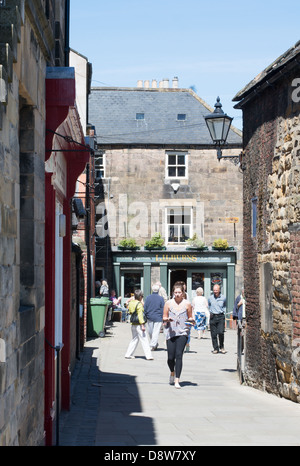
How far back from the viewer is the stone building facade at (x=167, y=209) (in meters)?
34.9

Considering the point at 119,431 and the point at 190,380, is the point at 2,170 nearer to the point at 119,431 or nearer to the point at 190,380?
the point at 119,431

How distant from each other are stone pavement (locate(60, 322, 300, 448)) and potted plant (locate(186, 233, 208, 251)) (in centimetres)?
1693

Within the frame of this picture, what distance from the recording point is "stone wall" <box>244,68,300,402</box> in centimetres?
1123

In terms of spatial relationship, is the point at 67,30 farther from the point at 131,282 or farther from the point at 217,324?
the point at 131,282

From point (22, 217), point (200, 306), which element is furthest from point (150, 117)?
point (22, 217)

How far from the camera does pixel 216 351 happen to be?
63.4 ft

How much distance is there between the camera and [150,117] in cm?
3641

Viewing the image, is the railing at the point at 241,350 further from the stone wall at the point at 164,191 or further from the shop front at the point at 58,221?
the stone wall at the point at 164,191

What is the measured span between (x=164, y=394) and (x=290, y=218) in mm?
3470

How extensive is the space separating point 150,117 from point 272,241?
24.7m

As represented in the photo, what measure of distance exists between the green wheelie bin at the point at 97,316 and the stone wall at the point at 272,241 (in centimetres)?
791

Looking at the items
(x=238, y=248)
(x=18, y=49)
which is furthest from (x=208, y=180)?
(x=18, y=49)

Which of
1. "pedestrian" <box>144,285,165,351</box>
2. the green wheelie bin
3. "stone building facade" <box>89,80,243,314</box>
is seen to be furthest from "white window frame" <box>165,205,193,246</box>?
"pedestrian" <box>144,285,165,351</box>

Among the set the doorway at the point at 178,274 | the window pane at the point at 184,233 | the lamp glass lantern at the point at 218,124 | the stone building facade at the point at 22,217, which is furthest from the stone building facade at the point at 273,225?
the doorway at the point at 178,274
